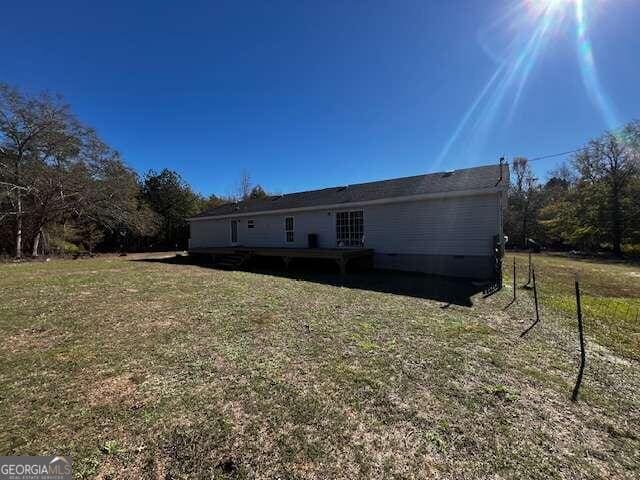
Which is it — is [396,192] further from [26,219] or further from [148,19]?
[26,219]

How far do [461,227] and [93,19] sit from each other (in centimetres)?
1320

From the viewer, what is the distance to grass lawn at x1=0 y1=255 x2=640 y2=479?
2.11m

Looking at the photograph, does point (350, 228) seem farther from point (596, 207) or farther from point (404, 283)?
point (596, 207)

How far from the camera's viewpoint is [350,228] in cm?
1291

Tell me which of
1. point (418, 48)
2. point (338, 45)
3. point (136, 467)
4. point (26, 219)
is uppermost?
point (338, 45)

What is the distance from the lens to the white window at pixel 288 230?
587 inches

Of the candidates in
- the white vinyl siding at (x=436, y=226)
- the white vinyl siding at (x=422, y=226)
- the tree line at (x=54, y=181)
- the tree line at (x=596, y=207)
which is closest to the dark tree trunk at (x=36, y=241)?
the tree line at (x=54, y=181)

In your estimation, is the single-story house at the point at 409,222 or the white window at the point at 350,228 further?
the white window at the point at 350,228

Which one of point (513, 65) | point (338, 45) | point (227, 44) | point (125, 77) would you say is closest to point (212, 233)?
point (125, 77)

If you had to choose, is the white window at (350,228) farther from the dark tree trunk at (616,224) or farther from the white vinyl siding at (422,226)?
the dark tree trunk at (616,224)

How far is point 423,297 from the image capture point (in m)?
7.28

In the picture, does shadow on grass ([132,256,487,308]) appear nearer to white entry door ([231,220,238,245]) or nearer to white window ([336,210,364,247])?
white window ([336,210,364,247])

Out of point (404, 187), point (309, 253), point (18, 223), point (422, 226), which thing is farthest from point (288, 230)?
point (18, 223)

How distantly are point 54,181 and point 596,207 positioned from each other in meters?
38.7
